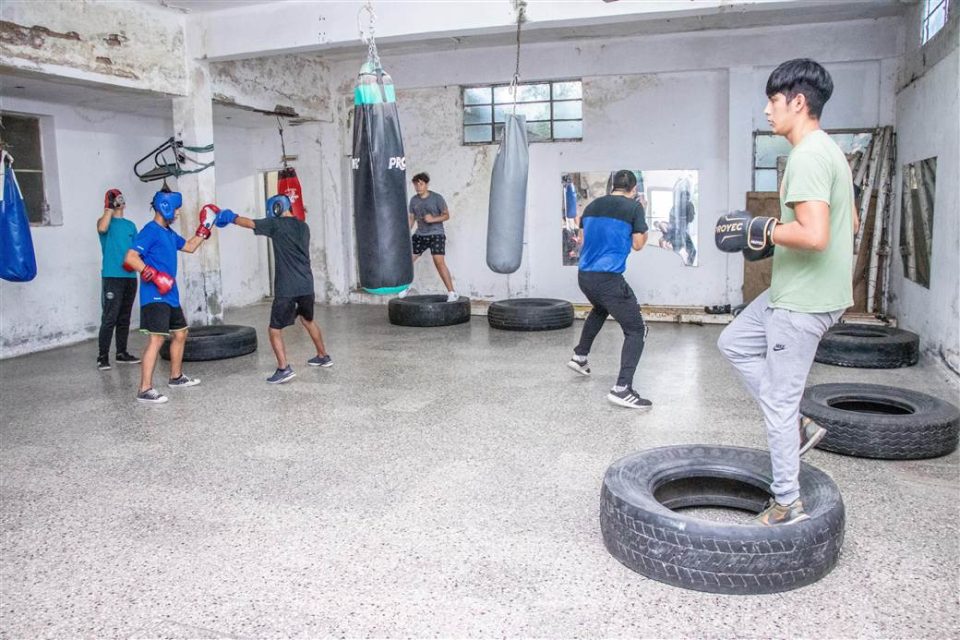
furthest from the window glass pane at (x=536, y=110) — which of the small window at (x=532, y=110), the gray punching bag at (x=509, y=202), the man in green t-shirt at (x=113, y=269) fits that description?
the man in green t-shirt at (x=113, y=269)

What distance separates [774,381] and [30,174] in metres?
7.59

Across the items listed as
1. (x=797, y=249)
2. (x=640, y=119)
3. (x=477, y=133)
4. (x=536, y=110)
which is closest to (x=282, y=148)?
(x=477, y=133)

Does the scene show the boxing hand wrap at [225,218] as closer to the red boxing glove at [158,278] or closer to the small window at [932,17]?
the red boxing glove at [158,278]

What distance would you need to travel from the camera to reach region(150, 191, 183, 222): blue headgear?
213 inches

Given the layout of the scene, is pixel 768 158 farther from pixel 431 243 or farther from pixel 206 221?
pixel 206 221

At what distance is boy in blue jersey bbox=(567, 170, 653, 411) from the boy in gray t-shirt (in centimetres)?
388

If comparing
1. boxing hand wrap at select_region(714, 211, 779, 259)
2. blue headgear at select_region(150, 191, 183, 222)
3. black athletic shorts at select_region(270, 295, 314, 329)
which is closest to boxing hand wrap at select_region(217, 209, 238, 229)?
blue headgear at select_region(150, 191, 183, 222)

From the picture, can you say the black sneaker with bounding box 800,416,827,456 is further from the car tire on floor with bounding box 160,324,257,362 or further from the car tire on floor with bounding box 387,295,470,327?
the car tire on floor with bounding box 387,295,470,327

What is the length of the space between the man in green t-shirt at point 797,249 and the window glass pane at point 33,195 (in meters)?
7.26

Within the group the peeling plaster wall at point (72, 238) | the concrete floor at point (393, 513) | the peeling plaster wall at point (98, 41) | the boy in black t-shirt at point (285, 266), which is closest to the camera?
the concrete floor at point (393, 513)

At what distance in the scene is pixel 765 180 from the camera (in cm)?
830

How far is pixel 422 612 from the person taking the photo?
2.51 metres

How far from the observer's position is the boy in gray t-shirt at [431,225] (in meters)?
8.80

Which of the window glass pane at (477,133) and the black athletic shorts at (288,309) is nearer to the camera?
the black athletic shorts at (288,309)
